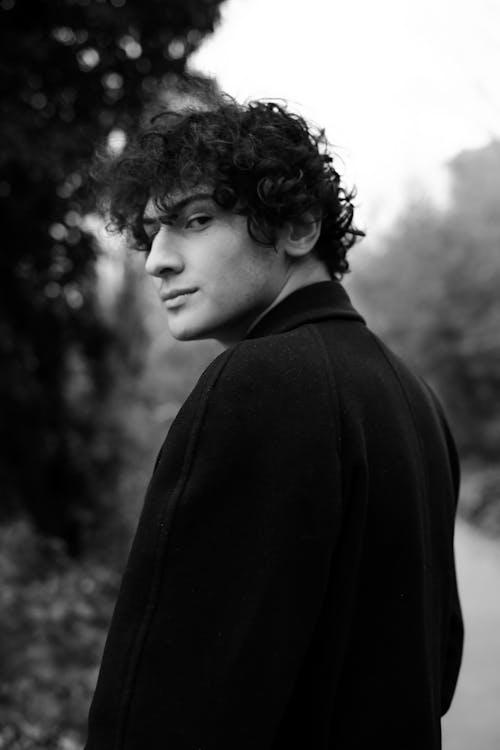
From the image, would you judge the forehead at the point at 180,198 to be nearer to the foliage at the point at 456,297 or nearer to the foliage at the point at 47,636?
the foliage at the point at 47,636

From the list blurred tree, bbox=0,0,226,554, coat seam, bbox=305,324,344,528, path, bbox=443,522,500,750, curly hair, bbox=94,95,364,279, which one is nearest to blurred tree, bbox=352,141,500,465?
path, bbox=443,522,500,750

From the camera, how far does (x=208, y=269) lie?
1380 millimetres

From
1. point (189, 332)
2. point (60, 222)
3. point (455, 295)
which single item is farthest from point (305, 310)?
point (455, 295)

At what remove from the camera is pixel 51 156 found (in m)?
4.51

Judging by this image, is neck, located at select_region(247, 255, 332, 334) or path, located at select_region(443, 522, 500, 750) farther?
path, located at select_region(443, 522, 500, 750)

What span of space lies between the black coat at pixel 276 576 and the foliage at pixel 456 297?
11.1 meters

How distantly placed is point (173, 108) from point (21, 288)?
14.0ft

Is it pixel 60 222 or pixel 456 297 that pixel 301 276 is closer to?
pixel 60 222

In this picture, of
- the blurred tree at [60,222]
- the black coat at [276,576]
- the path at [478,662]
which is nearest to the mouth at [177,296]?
the black coat at [276,576]

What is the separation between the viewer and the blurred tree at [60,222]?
4.51 m

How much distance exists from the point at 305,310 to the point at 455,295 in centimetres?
1539

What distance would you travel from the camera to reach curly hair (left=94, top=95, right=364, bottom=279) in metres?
1.42

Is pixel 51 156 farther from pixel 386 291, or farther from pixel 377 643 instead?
pixel 386 291

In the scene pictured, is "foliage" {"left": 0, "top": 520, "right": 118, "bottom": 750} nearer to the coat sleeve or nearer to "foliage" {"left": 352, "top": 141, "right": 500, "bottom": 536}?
the coat sleeve
